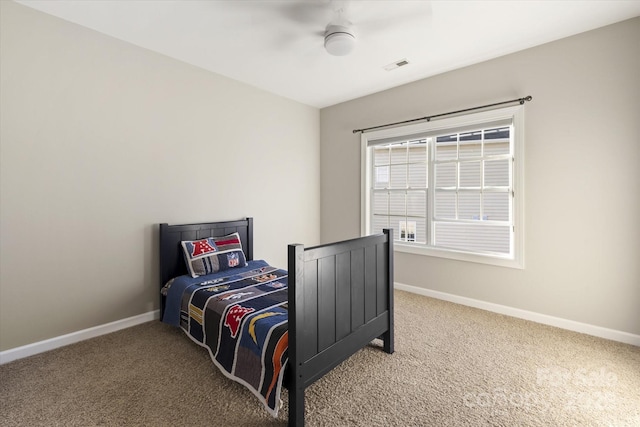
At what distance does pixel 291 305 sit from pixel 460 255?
243 centimetres

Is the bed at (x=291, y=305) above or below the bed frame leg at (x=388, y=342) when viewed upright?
above

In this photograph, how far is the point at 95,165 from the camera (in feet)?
8.18

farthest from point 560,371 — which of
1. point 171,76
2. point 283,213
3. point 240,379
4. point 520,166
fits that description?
point 171,76

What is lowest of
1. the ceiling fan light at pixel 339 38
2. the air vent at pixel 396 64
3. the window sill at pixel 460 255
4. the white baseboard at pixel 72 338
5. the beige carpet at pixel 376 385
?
the beige carpet at pixel 376 385

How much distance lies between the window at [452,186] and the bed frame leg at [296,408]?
2453 millimetres

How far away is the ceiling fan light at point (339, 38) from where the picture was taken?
2293mm

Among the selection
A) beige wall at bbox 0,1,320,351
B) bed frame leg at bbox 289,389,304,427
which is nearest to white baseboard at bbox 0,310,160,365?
beige wall at bbox 0,1,320,351

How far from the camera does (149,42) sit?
8.76 ft

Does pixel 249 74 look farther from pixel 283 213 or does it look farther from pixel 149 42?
pixel 283 213

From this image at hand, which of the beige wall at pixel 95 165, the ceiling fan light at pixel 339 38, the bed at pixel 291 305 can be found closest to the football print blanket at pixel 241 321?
the bed at pixel 291 305

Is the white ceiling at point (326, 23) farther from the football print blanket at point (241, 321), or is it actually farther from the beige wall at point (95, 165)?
the football print blanket at point (241, 321)

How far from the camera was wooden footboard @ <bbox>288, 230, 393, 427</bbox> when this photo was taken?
1510 millimetres

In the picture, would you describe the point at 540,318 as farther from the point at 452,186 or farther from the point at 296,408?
the point at 296,408

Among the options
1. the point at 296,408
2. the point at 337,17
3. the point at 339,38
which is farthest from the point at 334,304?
the point at 337,17
